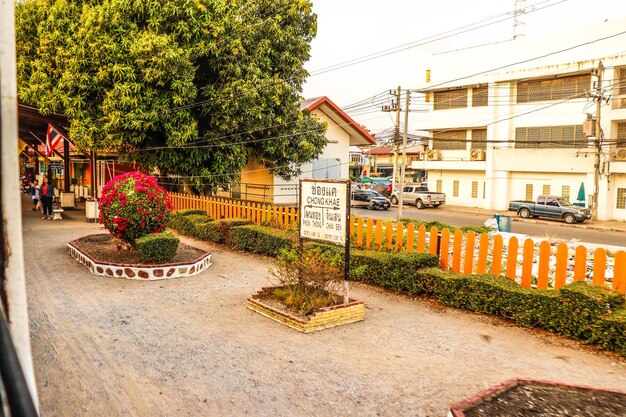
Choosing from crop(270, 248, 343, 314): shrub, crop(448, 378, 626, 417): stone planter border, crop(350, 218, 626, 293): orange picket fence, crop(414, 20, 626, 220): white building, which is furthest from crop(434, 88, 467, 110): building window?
crop(448, 378, 626, 417): stone planter border

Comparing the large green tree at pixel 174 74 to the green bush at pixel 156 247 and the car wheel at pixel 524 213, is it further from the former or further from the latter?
the car wheel at pixel 524 213

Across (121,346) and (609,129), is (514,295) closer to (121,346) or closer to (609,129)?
(121,346)

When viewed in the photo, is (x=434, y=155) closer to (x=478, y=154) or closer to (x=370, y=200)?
(x=478, y=154)

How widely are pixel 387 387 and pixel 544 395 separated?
61.3 inches

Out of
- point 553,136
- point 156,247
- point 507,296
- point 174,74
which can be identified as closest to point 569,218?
point 553,136

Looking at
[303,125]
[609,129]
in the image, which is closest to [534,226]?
[609,129]

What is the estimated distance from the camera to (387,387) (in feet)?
18.1

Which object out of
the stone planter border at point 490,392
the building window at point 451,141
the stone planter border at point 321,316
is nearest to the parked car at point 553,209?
the building window at point 451,141

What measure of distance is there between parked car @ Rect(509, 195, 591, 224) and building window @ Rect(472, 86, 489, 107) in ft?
31.4

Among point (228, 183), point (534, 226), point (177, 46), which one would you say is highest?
point (177, 46)

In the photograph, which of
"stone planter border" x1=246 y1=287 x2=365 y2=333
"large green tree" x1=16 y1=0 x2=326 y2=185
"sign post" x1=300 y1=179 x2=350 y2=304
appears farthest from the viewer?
"large green tree" x1=16 y1=0 x2=326 y2=185

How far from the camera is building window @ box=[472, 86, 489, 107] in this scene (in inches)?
1519

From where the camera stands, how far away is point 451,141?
134ft

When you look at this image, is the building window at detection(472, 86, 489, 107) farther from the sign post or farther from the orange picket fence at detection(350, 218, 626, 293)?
the sign post
